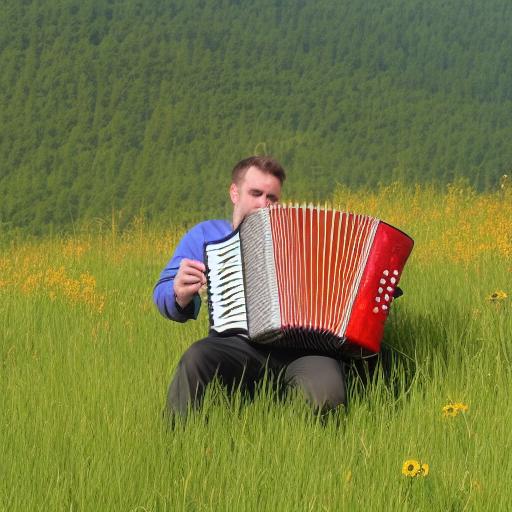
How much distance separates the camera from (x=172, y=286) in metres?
4.36

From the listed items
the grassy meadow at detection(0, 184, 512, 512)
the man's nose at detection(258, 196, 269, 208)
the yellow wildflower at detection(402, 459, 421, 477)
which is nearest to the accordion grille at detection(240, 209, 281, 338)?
the grassy meadow at detection(0, 184, 512, 512)

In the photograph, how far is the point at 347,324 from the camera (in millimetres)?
3887

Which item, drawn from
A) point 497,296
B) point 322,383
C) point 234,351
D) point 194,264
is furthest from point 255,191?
point 497,296

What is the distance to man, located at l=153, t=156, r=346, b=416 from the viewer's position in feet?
12.7

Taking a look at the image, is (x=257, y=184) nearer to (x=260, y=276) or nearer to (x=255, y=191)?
(x=255, y=191)

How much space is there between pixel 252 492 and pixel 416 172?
37.9 feet

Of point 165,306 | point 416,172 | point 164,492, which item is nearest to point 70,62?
point 416,172

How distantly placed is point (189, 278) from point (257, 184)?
0.61 m

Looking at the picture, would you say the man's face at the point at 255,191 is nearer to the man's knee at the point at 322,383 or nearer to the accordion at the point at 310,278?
the accordion at the point at 310,278

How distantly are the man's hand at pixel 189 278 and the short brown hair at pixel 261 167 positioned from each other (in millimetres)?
571

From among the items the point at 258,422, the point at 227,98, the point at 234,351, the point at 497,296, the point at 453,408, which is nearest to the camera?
the point at 453,408

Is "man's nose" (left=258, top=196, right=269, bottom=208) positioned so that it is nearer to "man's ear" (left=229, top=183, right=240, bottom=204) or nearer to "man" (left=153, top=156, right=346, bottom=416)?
"man" (left=153, top=156, right=346, bottom=416)

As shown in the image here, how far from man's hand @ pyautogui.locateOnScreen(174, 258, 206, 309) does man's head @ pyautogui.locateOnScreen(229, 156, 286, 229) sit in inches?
16.3

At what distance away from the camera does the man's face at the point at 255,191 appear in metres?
4.40
